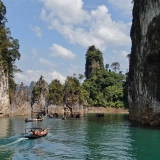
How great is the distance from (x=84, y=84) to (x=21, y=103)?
3791 centimetres

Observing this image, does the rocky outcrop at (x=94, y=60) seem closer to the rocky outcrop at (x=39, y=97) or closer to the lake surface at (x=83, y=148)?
the rocky outcrop at (x=39, y=97)

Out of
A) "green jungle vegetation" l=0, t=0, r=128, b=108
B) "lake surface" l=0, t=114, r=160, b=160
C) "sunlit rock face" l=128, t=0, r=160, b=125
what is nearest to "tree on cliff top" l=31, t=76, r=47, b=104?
"green jungle vegetation" l=0, t=0, r=128, b=108

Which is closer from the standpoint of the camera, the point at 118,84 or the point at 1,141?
the point at 1,141

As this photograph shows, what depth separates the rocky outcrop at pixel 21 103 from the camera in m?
77.3

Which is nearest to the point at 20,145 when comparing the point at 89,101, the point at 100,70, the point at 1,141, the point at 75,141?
the point at 1,141

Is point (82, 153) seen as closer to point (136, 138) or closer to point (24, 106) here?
point (136, 138)

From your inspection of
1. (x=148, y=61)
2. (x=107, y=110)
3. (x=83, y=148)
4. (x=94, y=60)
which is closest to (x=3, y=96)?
(x=148, y=61)

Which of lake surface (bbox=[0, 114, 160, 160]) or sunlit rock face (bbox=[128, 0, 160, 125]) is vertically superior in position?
sunlit rock face (bbox=[128, 0, 160, 125])

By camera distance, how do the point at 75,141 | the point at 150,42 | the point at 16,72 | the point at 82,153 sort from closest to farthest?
the point at 82,153, the point at 75,141, the point at 150,42, the point at 16,72

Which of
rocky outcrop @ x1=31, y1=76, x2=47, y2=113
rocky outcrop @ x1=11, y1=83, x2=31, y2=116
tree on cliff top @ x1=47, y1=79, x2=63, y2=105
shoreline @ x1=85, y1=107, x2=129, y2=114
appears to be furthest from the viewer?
shoreline @ x1=85, y1=107, x2=129, y2=114

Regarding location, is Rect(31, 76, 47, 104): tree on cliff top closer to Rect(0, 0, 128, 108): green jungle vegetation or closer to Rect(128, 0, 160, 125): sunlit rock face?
Rect(0, 0, 128, 108): green jungle vegetation

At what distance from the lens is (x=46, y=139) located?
33.2 meters

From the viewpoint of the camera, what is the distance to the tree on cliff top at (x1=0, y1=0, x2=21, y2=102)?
6744 centimetres

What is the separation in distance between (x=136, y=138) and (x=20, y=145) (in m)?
13.9
